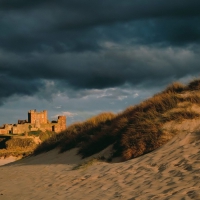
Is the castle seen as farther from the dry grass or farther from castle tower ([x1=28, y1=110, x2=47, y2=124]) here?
the dry grass

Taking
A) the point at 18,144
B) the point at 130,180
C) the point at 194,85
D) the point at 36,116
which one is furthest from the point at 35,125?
Result: the point at 130,180

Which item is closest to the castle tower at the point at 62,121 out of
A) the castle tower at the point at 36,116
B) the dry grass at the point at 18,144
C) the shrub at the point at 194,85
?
the castle tower at the point at 36,116

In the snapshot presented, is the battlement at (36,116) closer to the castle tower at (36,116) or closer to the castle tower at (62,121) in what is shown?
the castle tower at (36,116)

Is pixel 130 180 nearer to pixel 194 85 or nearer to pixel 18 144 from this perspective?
pixel 194 85

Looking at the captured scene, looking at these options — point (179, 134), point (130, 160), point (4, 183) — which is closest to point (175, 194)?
point (130, 160)

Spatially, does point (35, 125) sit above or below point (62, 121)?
below

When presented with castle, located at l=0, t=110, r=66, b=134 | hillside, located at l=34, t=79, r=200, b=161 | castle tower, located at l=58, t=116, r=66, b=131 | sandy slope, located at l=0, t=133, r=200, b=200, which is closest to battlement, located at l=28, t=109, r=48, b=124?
castle, located at l=0, t=110, r=66, b=134

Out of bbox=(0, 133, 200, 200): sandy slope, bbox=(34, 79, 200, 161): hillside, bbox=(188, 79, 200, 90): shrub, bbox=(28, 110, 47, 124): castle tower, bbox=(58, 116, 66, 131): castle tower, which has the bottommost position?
bbox=(0, 133, 200, 200): sandy slope

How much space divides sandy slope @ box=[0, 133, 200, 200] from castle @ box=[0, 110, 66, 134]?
213 ft

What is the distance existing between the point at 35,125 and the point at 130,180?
7444 centimetres

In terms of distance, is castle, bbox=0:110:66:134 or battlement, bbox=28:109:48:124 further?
battlement, bbox=28:109:48:124

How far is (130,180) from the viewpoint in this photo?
446 inches

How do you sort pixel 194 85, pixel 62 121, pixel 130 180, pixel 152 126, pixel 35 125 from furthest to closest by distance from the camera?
pixel 62 121
pixel 35 125
pixel 194 85
pixel 152 126
pixel 130 180

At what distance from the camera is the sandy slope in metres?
9.39
